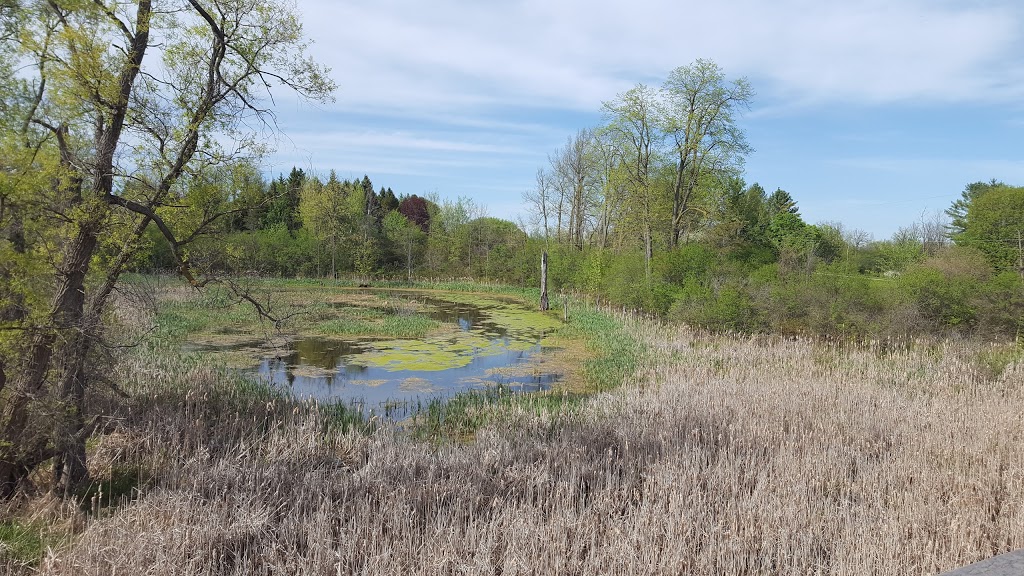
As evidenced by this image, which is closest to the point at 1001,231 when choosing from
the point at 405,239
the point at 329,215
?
the point at 405,239

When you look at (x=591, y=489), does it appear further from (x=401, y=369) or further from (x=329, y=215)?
(x=329, y=215)

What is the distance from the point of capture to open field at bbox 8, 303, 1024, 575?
11.7 ft

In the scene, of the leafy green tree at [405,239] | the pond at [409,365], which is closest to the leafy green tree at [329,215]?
the leafy green tree at [405,239]

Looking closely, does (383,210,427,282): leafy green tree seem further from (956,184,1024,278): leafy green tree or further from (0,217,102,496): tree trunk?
(0,217,102,496): tree trunk

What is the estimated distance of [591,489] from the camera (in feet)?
15.9

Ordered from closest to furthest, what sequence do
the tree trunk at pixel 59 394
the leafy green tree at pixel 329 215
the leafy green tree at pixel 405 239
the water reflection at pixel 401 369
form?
the tree trunk at pixel 59 394
the water reflection at pixel 401 369
the leafy green tree at pixel 329 215
the leafy green tree at pixel 405 239

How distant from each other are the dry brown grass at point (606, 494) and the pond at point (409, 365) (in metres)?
2.77

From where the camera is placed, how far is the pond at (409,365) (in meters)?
9.97

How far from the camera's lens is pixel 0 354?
4168 millimetres

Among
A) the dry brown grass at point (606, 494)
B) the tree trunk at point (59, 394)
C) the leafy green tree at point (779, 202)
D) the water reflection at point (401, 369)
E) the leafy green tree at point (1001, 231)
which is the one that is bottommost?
the water reflection at point (401, 369)

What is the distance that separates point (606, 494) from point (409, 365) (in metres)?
8.48

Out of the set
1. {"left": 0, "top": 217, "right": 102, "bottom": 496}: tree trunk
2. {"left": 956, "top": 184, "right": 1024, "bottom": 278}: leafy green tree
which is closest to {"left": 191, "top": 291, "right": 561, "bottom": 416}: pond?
{"left": 0, "top": 217, "right": 102, "bottom": 496}: tree trunk

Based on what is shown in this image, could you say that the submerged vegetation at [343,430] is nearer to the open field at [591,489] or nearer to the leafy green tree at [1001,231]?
the open field at [591,489]

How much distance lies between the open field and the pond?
8.07ft
